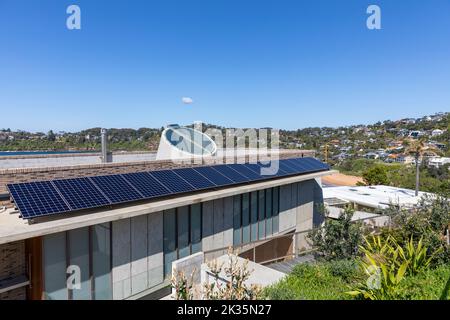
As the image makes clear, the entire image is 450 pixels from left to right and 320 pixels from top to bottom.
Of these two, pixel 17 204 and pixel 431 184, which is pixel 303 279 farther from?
pixel 431 184

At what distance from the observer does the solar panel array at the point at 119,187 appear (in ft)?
31.0

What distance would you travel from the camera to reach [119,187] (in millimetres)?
11945

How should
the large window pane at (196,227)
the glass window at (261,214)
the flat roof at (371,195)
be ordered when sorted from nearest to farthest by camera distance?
the large window pane at (196,227), the glass window at (261,214), the flat roof at (371,195)

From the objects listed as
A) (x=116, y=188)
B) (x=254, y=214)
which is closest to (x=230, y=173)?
(x=254, y=214)

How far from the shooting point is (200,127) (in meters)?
29.5

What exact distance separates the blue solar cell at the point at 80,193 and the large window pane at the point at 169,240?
300cm

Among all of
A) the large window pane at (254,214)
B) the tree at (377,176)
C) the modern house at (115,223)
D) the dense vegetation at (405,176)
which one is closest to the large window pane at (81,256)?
the modern house at (115,223)

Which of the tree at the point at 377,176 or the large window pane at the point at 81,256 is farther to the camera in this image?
the tree at the point at 377,176

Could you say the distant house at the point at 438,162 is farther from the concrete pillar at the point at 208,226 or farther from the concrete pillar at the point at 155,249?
the concrete pillar at the point at 155,249

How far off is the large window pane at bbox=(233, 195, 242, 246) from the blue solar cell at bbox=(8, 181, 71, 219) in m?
8.80

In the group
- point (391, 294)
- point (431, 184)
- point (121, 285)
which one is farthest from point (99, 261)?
point (431, 184)

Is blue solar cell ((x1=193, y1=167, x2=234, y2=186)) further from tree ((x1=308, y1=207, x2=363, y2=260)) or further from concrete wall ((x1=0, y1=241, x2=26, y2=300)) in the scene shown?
concrete wall ((x1=0, y1=241, x2=26, y2=300))

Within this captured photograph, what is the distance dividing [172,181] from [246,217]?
17.7 ft
